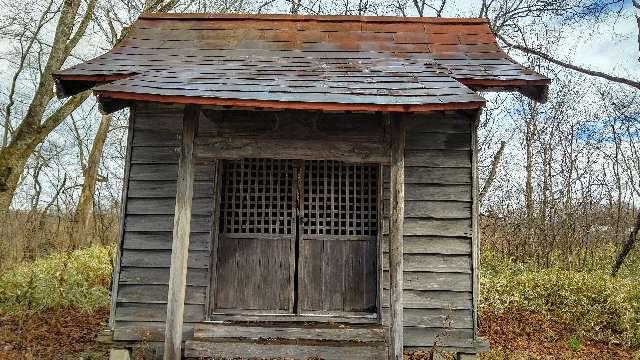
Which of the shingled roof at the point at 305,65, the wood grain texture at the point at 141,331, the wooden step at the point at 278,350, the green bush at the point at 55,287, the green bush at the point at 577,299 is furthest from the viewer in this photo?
the green bush at the point at 55,287

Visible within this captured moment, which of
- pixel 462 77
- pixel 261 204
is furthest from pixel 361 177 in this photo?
pixel 462 77

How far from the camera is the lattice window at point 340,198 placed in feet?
20.8

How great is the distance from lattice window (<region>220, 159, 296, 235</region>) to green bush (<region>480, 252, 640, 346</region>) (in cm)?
543

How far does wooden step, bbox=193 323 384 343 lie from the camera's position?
5.41 m

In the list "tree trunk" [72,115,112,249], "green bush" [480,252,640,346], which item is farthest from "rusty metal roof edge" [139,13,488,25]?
"tree trunk" [72,115,112,249]

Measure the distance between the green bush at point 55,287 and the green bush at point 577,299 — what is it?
785 cm

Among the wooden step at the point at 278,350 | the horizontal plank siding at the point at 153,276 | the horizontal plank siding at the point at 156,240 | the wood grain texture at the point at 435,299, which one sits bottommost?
the wooden step at the point at 278,350

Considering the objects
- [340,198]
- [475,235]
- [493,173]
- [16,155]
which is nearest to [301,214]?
[340,198]

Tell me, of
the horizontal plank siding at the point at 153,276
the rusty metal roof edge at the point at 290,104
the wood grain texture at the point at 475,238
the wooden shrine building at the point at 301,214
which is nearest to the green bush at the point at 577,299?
the wood grain texture at the point at 475,238

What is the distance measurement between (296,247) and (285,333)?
3.86ft

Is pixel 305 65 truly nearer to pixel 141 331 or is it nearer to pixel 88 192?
pixel 141 331

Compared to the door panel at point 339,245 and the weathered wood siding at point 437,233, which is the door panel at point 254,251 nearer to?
the door panel at point 339,245

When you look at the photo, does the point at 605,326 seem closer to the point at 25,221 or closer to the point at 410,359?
the point at 410,359

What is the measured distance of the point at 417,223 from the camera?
602 centimetres
